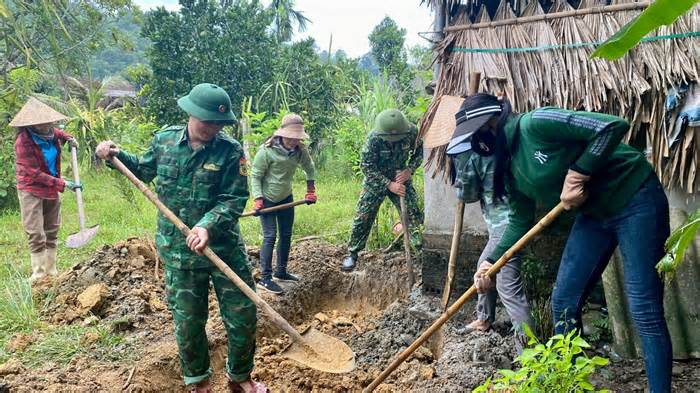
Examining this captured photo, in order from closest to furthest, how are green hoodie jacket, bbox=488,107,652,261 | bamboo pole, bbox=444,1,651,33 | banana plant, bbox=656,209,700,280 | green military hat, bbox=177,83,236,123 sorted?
1. banana plant, bbox=656,209,700,280
2. green hoodie jacket, bbox=488,107,652,261
3. green military hat, bbox=177,83,236,123
4. bamboo pole, bbox=444,1,651,33

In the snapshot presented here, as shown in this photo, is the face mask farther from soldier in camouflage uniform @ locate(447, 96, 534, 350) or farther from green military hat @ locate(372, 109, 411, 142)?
green military hat @ locate(372, 109, 411, 142)

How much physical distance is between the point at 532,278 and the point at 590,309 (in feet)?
1.51

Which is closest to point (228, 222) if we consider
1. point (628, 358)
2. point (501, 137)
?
point (501, 137)

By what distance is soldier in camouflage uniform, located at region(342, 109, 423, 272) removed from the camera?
5629 millimetres

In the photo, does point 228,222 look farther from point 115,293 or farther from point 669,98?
point 669,98

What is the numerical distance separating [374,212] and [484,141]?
3.05 m

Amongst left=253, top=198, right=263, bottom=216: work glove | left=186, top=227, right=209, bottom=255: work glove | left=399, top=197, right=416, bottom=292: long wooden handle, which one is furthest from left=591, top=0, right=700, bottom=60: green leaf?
left=253, top=198, right=263, bottom=216: work glove

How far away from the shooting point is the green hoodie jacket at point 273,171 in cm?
543

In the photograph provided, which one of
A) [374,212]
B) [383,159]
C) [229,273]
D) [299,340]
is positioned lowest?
[299,340]

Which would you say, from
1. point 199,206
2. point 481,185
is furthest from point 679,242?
point 199,206

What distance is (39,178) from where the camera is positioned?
5.61m

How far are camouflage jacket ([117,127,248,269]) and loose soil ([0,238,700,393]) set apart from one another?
1.03m

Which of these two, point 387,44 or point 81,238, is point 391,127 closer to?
point 81,238

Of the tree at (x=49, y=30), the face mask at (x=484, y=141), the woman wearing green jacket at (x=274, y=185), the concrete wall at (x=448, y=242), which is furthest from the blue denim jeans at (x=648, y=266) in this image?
the tree at (x=49, y=30)
